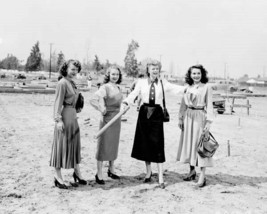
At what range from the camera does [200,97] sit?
448 cm

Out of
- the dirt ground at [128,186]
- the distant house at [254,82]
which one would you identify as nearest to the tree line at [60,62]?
the distant house at [254,82]

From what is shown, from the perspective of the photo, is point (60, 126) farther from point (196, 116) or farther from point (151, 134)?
point (196, 116)

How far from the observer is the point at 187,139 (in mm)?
4590

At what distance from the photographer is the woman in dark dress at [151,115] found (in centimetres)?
442

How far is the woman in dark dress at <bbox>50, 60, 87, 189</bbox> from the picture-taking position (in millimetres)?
4027

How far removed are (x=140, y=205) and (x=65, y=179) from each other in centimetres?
149

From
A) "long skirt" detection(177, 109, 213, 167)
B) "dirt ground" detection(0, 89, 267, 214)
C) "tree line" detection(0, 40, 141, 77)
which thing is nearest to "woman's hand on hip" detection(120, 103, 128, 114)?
"long skirt" detection(177, 109, 213, 167)

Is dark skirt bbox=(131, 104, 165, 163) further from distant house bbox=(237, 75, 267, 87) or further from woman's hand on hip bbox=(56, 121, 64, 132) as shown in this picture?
distant house bbox=(237, 75, 267, 87)

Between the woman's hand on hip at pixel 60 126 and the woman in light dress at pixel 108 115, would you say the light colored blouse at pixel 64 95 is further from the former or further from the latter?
the woman in light dress at pixel 108 115

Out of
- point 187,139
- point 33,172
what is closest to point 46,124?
point 33,172

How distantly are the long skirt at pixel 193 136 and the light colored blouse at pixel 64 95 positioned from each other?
1.75m

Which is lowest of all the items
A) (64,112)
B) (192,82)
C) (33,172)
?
(33,172)

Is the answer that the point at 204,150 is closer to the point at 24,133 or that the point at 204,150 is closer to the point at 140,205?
the point at 140,205

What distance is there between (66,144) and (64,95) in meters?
0.68
